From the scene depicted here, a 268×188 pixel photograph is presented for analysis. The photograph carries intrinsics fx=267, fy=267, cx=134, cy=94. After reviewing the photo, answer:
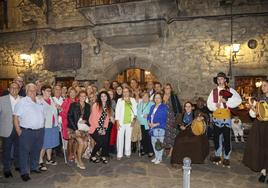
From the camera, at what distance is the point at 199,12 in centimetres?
950

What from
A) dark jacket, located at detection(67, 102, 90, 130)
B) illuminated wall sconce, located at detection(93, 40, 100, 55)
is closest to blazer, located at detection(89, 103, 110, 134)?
dark jacket, located at detection(67, 102, 90, 130)

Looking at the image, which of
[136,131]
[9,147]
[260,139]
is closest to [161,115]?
[136,131]

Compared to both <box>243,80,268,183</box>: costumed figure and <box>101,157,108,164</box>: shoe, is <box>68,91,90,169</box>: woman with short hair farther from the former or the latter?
<box>243,80,268,183</box>: costumed figure

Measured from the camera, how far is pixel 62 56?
1143 cm

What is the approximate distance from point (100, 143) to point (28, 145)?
1.63m

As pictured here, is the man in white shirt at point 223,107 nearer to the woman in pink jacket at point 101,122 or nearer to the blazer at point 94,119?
the woman in pink jacket at point 101,122

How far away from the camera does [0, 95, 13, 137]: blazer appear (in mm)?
5035

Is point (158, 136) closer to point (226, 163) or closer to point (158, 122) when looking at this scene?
point (158, 122)

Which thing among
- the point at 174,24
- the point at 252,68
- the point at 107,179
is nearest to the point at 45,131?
the point at 107,179

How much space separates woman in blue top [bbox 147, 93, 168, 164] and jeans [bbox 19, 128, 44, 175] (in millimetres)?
2465

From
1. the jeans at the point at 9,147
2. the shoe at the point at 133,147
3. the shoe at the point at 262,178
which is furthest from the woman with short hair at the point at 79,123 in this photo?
the shoe at the point at 262,178

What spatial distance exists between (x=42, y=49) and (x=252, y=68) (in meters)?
8.57

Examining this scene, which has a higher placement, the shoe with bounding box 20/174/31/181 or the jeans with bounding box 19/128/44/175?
the jeans with bounding box 19/128/44/175

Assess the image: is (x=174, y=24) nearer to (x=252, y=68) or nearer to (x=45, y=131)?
(x=252, y=68)
